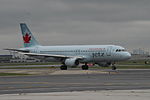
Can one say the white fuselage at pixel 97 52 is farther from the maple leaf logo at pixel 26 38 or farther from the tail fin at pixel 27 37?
the maple leaf logo at pixel 26 38

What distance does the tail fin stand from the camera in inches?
2601

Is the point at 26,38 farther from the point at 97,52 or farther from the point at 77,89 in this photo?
the point at 77,89

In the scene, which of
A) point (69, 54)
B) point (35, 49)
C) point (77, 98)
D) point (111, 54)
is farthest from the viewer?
point (35, 49)

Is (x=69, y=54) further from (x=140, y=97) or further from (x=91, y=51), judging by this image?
(x=140, y=97)

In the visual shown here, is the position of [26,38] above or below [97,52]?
above

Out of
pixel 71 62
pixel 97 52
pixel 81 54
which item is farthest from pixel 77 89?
pixel 81 54

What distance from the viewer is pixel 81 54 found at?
56969mm

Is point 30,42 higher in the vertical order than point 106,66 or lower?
higher

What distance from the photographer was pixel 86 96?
1609cm

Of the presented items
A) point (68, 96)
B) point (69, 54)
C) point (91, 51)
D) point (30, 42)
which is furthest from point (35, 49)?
point (68, 96)

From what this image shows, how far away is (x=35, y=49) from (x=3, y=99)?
48.1 m

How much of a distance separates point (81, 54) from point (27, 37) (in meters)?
14.2

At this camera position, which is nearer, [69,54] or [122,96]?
[122,96]

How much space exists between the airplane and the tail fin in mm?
1232
